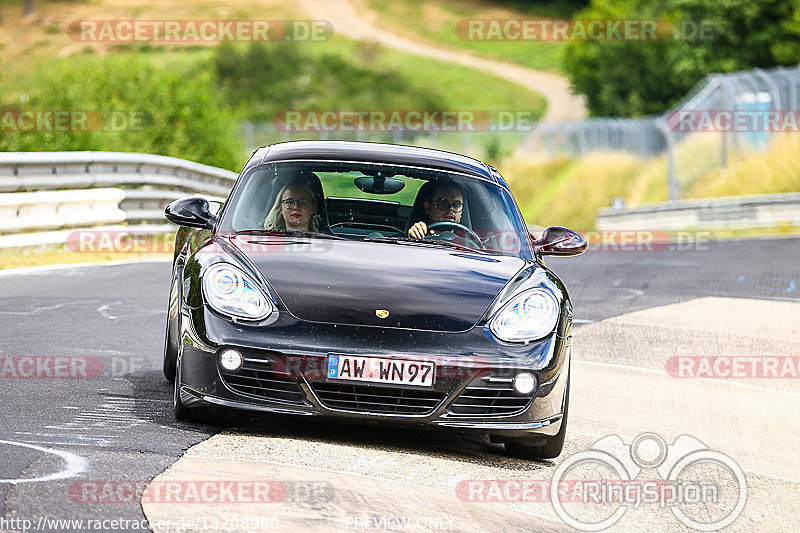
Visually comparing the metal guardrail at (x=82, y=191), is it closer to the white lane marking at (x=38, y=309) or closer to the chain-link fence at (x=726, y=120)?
the white lane marking at (x=38, y=309)

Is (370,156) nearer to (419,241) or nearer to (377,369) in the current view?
(419,241)

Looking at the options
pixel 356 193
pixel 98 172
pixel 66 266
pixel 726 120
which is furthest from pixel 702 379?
pixel 726 120

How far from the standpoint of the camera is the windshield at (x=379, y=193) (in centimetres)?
688

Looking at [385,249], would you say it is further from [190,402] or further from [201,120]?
[201,120]

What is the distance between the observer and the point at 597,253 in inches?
779

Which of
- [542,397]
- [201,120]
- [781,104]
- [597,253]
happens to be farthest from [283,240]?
[781,104]

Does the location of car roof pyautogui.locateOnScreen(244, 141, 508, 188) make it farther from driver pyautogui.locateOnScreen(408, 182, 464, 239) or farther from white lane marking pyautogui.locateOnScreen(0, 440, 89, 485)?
white lane marking pyautogui.locateOnScreen(0, 440, 89, 485)

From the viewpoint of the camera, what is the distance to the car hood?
587 cm

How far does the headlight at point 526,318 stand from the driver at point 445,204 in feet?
3.58

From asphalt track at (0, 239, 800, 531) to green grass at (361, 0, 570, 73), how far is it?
107539mm

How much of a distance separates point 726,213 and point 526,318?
2173 cm

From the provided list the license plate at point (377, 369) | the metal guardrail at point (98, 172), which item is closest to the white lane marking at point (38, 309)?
the metal guardrail at point (98, 172)

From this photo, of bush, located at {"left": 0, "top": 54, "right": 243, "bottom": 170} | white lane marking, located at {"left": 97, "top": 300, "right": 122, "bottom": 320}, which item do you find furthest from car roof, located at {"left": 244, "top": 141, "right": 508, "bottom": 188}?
bush, located at {"left": 0, "top": 54, "right": 243, "bottom": 170}

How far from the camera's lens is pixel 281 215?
6910 millimetres
